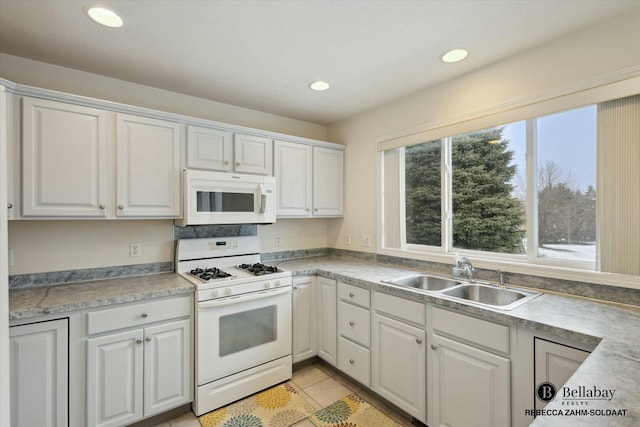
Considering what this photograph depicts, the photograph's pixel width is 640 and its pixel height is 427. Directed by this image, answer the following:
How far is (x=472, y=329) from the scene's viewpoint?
1.66 meters

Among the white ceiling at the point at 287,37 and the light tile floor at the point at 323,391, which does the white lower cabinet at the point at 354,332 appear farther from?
the white ceiling at the point at 287,37

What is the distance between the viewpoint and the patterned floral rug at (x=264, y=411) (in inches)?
79.8

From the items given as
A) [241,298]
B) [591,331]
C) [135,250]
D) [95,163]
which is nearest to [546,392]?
[591,331]

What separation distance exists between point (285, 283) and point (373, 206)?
117 cm

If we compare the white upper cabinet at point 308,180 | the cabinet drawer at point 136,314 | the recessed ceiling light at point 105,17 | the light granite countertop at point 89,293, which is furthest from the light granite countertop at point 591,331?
the recessed ceiling light at point 105,17

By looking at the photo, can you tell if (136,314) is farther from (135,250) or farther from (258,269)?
(258,269)

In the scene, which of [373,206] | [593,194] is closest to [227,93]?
[373,206]

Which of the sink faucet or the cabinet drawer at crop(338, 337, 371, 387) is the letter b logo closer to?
the sink faucet

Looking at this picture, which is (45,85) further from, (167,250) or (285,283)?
(285,283)

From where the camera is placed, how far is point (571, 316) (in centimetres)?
146

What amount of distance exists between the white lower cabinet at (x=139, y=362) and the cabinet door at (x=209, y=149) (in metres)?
1.07

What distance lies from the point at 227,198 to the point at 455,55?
6.42ft

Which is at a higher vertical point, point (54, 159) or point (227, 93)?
point (227, 93)

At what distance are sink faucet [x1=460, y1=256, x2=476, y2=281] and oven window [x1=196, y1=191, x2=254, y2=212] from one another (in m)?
1.72
